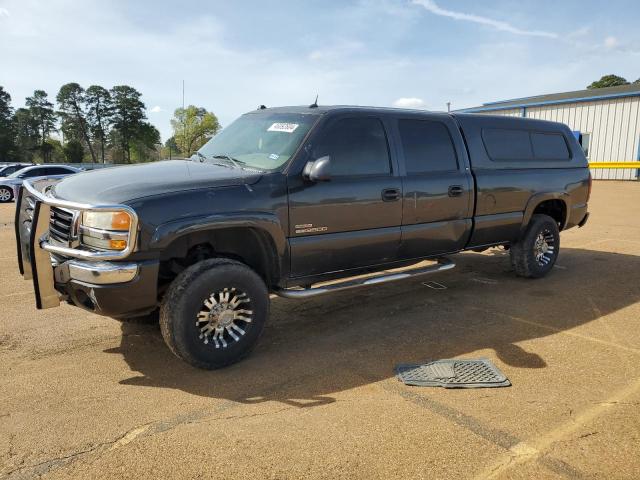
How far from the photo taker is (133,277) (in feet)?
11.1

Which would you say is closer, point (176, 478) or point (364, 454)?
point (176, 478)

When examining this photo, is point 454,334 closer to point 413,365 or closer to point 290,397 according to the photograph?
point 413,365

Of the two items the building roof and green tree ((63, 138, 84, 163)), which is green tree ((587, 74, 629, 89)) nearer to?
the building roof

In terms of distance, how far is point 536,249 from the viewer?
21.4ft

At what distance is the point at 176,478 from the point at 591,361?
127 inches

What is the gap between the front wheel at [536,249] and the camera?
6352 millimetres

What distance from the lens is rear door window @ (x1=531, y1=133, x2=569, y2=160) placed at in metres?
6.42

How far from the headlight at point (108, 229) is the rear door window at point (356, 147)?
1697 millimetres

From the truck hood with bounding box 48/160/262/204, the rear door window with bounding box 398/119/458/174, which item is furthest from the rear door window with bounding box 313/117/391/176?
the truck hood with bounding box 48/160/262/204

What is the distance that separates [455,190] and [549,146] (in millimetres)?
2178

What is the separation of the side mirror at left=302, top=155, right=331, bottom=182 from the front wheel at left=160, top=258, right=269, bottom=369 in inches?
35.4

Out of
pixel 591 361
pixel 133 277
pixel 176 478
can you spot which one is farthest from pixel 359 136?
pixel 176 478

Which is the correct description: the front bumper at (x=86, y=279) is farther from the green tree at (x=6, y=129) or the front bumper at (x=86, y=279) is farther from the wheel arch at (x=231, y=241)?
the green tree at (x=6, y=129)

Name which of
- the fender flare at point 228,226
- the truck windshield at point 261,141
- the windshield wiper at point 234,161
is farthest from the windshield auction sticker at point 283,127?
the fender flare at point 228,226
